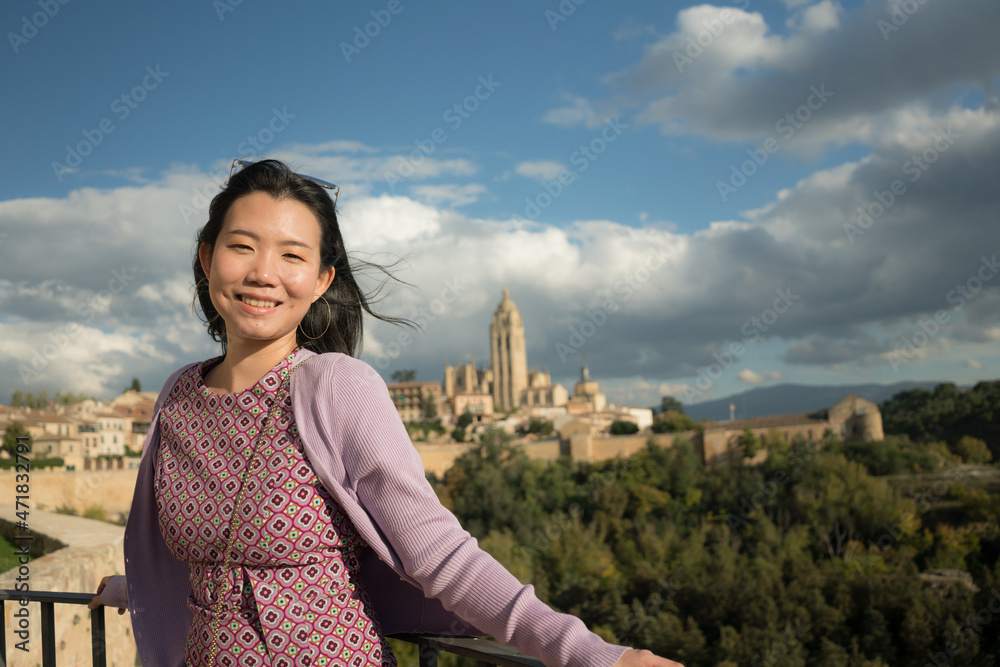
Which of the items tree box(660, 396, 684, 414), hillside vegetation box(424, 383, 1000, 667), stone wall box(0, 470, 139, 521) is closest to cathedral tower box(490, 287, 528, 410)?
tree box(660, 396, 684, 414)

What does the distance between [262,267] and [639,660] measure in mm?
776

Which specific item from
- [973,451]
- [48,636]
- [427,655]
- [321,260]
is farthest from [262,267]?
[973,451]

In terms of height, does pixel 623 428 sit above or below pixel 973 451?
above

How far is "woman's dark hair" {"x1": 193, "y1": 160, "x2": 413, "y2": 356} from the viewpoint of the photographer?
1191mm

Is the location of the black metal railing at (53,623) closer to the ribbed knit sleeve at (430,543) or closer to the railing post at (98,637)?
the railing post at (98,637)

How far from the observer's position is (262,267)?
115 centimetres

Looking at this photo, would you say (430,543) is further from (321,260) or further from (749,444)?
(749,444)

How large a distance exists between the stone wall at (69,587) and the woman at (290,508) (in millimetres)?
2993

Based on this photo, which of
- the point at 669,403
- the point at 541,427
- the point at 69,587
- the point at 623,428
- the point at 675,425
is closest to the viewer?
the point at 69,587

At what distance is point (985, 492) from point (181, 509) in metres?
31.2

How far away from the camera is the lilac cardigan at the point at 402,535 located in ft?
3.18

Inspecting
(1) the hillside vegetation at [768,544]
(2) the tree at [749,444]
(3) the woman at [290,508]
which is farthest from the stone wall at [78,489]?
(2) the tree at [749,444]

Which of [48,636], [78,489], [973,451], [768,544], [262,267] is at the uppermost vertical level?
[262,267]

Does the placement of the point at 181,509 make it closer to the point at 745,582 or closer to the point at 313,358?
the point at 313,358
